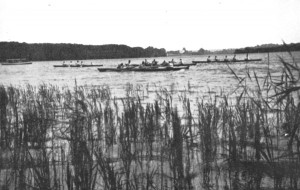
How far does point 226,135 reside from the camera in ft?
20.1

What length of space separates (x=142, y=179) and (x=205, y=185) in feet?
2.86

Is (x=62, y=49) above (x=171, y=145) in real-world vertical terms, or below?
above

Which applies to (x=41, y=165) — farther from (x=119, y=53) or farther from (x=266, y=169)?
(x=119, y=53)

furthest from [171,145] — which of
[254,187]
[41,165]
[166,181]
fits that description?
[41,165]

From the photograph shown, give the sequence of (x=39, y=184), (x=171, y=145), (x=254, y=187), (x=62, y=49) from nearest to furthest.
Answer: (x=39, y=184)
(x=254, y=187)
(x=171, y=145)
(x=62, y=49)

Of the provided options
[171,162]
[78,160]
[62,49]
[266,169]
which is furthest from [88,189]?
[62,49]

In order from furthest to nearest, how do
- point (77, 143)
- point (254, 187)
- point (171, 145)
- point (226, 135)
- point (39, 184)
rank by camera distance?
point (226, 135)
point (171, 145)
point (77, 143)
point (254, 187)
point (39, 184)

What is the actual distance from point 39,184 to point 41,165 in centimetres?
58

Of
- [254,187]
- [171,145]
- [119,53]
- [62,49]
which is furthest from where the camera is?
[119,53]

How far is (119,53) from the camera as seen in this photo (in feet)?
645

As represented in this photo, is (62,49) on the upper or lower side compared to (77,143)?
upper

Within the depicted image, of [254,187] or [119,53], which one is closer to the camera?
[254,187]

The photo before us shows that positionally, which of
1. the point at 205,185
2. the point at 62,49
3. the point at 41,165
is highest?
the point at 62,49

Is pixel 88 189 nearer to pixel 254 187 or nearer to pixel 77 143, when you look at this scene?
pixel 77 143
